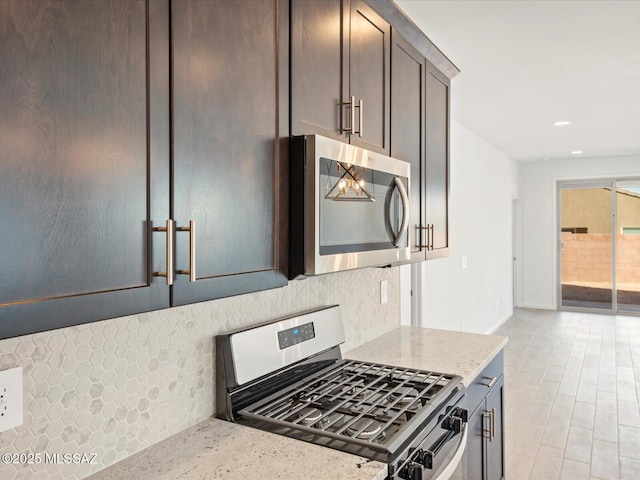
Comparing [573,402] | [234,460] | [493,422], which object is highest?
[234,460]

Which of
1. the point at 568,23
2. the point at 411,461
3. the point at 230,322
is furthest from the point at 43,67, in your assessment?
the point at 568,23

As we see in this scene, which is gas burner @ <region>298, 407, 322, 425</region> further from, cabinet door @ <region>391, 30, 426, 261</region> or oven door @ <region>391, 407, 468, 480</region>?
cabinet door @ <region>391, 30, 426, 261</region>

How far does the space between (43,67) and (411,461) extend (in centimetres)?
123

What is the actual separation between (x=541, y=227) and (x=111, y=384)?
8.02 metres

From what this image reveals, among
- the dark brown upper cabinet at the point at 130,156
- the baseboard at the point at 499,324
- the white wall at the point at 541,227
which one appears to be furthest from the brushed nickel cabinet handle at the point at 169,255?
the white wall at the point at 541,227

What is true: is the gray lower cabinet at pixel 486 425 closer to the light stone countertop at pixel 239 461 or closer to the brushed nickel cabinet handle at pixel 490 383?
the brushed nickel cabinet handle at pixel 490 383

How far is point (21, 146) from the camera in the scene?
69cm

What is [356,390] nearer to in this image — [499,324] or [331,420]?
[331,420]

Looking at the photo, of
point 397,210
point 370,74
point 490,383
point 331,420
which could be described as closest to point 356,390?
point 331,420

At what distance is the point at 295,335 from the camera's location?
1.73 metres

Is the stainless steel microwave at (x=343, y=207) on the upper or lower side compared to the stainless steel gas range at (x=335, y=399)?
upper

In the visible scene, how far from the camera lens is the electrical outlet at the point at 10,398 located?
94 cm

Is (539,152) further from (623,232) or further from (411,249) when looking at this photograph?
(411,249)

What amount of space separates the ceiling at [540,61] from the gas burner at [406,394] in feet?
5.92
